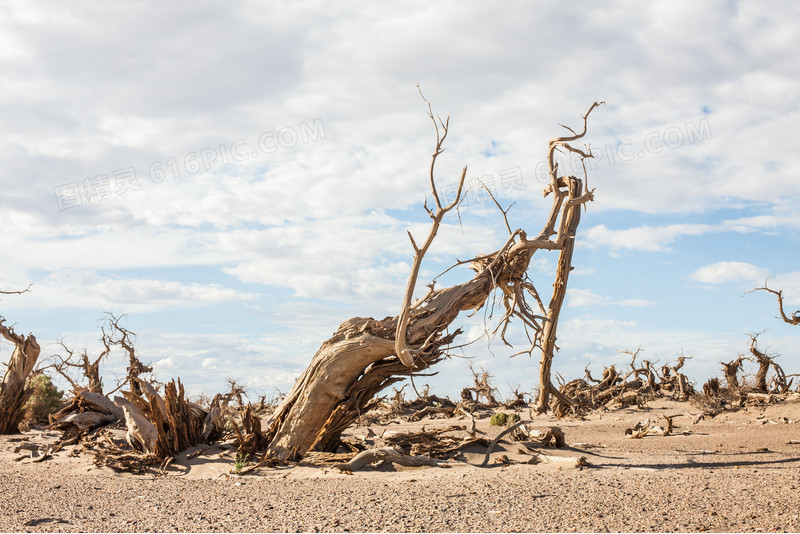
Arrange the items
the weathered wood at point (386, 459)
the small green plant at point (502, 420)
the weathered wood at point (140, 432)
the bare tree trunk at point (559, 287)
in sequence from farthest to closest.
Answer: the small green plant at point (502, 420) → the bare tree trunk at point (559, 287) → the weathered wood at point (140, 432) → the weathered wood at point (386, 459)

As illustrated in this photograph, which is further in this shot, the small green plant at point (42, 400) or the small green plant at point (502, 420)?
the small green plant at point (42, 400)

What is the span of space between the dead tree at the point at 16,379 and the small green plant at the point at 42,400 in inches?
52.1

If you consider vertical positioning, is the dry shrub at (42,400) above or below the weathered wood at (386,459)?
above

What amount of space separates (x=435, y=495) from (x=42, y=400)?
1440 cm

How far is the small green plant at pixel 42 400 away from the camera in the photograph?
16.8 meters

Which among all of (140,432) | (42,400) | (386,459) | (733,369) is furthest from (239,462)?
(733,369)

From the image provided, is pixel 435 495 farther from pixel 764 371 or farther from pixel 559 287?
pixel 764 371

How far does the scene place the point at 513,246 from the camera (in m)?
9.64

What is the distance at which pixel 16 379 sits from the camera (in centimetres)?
1512

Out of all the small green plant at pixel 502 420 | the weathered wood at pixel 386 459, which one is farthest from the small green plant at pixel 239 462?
the small green plant at pixel 502 420

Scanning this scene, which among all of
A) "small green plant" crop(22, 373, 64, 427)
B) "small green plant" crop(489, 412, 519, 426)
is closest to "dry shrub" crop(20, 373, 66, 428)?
"small green plant" crop(22, 373, 64, 427)

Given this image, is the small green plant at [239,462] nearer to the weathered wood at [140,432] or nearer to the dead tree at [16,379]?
the weathered wood at [140,432]

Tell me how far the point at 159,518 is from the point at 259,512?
982mm

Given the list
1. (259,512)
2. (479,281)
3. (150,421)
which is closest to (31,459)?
(150,421)
